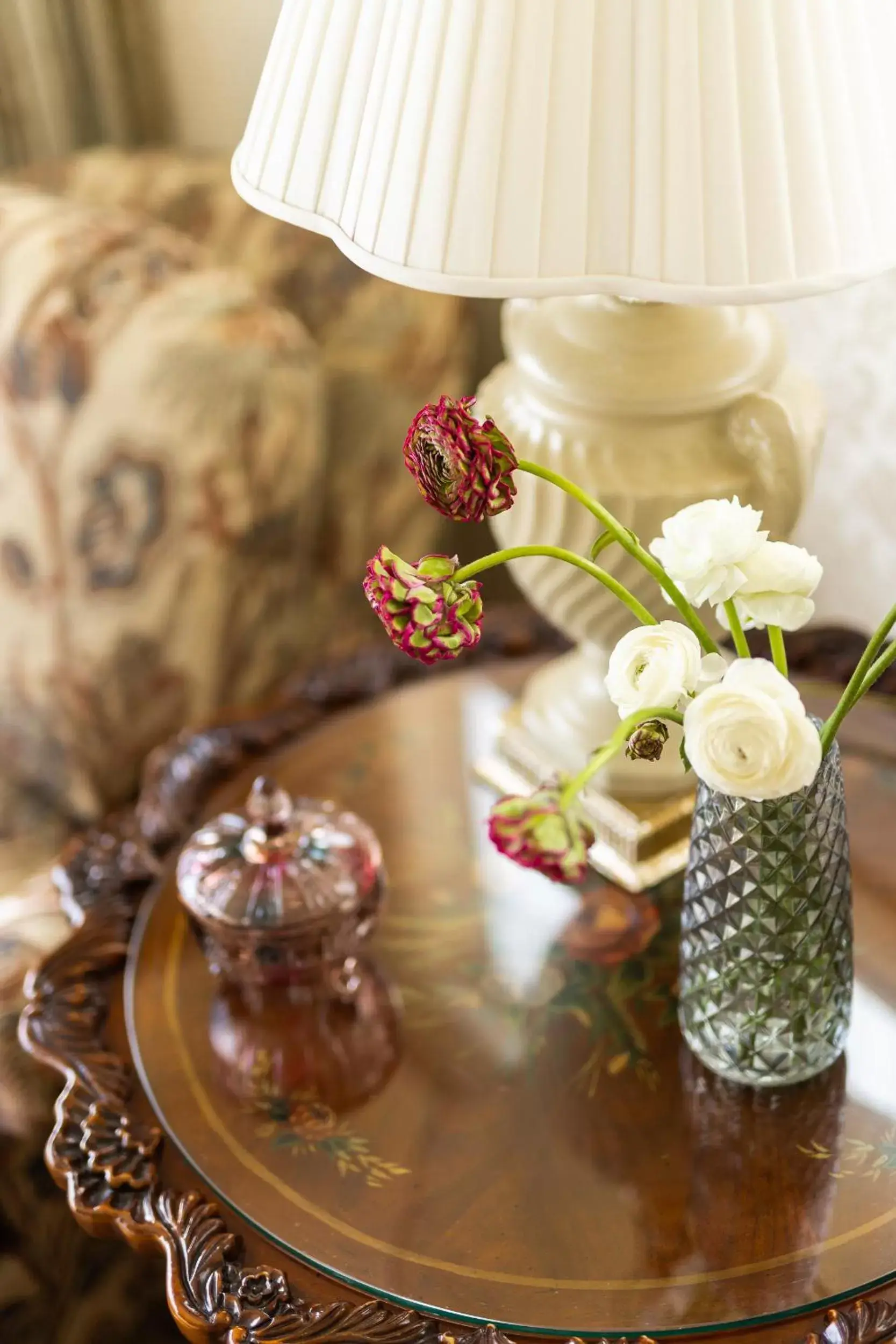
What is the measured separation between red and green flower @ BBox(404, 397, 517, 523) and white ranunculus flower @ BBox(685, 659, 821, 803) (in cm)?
9

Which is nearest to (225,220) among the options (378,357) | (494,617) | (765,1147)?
(378,357)

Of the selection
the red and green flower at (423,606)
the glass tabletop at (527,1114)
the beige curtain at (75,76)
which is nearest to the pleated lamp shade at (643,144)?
the red and green flower at (423,606)

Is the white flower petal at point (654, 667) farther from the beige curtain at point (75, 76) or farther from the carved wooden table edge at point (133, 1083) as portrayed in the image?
the beige curtain at point (75, 76)

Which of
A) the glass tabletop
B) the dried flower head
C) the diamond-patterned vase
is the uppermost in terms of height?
the dried flower head

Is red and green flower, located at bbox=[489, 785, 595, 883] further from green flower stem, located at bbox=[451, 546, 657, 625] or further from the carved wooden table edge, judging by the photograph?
Result: the carved wooden table edge

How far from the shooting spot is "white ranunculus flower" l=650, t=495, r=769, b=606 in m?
0.40

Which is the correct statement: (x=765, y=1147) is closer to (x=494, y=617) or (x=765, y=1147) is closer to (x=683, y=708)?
(x=683, y=708)

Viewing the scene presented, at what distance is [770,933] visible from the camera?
48 centimetres

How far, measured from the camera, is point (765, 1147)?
513mm

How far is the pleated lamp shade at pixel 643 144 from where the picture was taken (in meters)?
0.41

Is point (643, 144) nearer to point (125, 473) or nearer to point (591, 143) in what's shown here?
point (591, 143)

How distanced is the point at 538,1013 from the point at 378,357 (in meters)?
0.56

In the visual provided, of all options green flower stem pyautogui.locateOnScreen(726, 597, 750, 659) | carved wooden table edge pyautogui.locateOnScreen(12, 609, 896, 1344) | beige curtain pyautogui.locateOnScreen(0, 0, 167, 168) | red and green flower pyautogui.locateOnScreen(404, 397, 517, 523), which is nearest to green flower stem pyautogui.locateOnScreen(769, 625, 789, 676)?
green flower stem pyautogui.locateOnScreen(726, 597, 750, 659)

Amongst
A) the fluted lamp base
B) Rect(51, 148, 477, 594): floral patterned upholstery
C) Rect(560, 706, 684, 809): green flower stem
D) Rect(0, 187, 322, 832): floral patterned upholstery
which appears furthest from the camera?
Rect(51, 148, 477, 594): floral patterned upholstery
